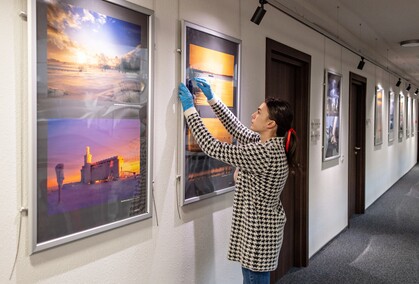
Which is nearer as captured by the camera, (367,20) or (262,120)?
A: (262,120)

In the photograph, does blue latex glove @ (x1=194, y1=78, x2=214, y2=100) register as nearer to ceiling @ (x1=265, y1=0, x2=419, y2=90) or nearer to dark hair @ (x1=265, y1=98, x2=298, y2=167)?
dark hair @ (x1=265, y1=98, x2=298, y2=167)

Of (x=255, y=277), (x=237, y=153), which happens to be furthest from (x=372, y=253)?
(x=237, y=153)

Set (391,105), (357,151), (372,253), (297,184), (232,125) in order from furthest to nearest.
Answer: (391,105) → (357,151) → (372,253) → (297,184) → (232,125)

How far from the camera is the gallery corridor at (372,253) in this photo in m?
3.43

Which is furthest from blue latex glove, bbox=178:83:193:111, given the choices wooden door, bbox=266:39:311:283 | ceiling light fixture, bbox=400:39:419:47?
ceiling light fixture, bbox=400:39:419:47

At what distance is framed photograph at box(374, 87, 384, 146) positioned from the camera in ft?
20.7

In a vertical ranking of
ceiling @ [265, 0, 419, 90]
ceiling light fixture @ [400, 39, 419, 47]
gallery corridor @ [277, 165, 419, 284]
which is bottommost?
gallery corridor @ [277, 165, 419, 284]

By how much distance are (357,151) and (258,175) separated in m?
4.36

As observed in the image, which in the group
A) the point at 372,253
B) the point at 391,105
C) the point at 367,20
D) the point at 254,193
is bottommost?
the point at 372,253

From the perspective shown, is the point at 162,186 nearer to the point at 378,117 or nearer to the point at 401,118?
the point at 378,117

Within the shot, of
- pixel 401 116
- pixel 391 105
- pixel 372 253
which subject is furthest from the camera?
pixel 401 116

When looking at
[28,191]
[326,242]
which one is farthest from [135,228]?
[326,242]

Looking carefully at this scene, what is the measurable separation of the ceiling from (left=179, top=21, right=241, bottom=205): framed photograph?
2.10 ft

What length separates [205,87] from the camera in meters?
2.04
